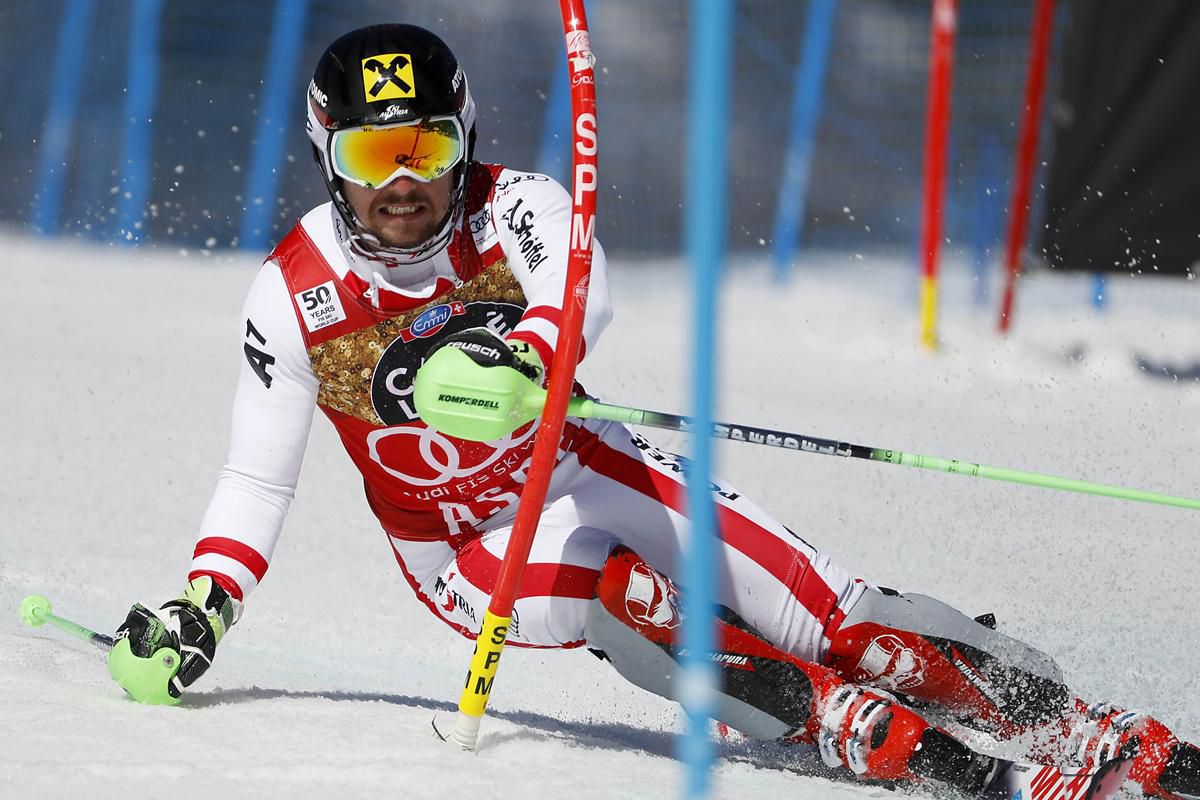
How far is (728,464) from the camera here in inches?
232

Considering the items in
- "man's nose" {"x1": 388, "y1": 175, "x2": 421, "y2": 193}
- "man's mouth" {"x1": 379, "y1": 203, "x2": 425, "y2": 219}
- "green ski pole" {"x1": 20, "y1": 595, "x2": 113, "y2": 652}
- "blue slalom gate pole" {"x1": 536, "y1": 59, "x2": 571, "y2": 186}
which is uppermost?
"blue slalom gate pole" {"x1": 536, "y1": 59, "x2": 571, "y2": 186}

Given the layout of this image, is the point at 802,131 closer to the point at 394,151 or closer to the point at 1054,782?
the point at 394,151

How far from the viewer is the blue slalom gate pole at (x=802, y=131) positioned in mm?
9500

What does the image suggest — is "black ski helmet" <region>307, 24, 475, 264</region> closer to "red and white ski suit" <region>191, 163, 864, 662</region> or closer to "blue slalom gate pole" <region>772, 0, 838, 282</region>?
"red and white ski suit" <region>191, 163, 864, 662</region>

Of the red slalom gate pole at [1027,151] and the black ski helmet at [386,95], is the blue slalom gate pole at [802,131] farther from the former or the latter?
the black ski helmet at [386,95]

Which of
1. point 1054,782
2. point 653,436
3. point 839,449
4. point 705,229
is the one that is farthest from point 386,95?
point 653,436

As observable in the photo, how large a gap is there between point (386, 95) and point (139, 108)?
7.73 meters

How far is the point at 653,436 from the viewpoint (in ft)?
20.4

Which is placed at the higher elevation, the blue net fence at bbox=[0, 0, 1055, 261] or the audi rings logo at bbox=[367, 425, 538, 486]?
the blue net fence at bbox=[0, 0, 1055, 261]

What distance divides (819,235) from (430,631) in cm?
607

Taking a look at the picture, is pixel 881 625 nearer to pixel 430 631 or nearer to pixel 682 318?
pixel 430 631

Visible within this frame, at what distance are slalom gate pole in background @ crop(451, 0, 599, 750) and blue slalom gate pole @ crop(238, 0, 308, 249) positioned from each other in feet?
25.1

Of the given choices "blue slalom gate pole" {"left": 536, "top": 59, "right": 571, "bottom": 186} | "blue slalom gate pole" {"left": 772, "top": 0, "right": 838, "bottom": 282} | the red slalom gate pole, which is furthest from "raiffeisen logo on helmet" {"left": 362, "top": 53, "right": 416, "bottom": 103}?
"blue slalom gate pole" {"left": 772, "top": 0, "right": 838, "bottom": 282}

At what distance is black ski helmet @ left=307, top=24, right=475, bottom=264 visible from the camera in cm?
271
